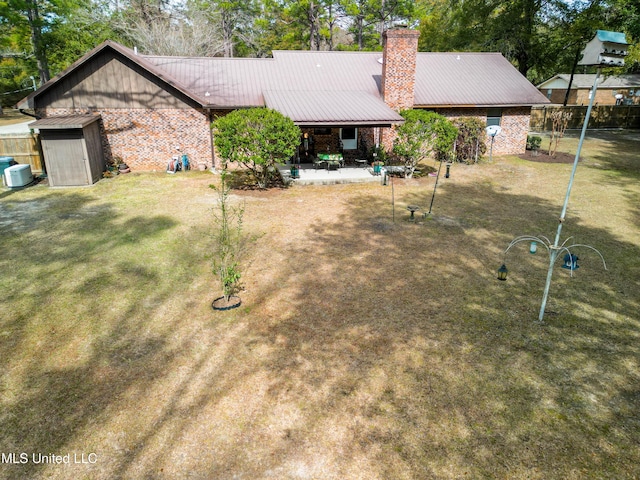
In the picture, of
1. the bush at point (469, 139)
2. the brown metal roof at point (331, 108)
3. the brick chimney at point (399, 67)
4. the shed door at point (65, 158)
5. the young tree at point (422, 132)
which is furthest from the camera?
the bush at point (469, 139)

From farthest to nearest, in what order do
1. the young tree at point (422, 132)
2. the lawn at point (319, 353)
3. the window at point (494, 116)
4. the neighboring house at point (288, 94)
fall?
the window at point (494, 116)
the neighboring house at point (288, 94)
the young tree at point (422, 132)
the lawn at point (319, 353)

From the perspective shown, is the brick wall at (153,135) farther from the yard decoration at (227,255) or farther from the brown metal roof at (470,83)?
the brown metal roof at (470,83)

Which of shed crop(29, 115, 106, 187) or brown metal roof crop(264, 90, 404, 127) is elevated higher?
brown metal roof crop(264, 90, 404, 127)

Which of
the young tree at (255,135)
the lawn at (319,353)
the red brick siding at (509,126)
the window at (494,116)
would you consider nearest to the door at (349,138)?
the red brick siding at (509,126)

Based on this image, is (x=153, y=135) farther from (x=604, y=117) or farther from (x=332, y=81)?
(x=604, y=117)

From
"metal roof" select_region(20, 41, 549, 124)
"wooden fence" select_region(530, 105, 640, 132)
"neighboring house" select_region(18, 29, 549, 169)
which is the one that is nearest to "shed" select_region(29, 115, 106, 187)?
"neighboring house" select_region(18, 29, 549, 169)

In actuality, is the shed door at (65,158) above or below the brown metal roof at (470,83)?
below

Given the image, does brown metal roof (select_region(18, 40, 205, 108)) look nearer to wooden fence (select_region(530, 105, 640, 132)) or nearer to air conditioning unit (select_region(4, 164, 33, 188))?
air conditioning unit (select_region(4, 164, 33, 188))
